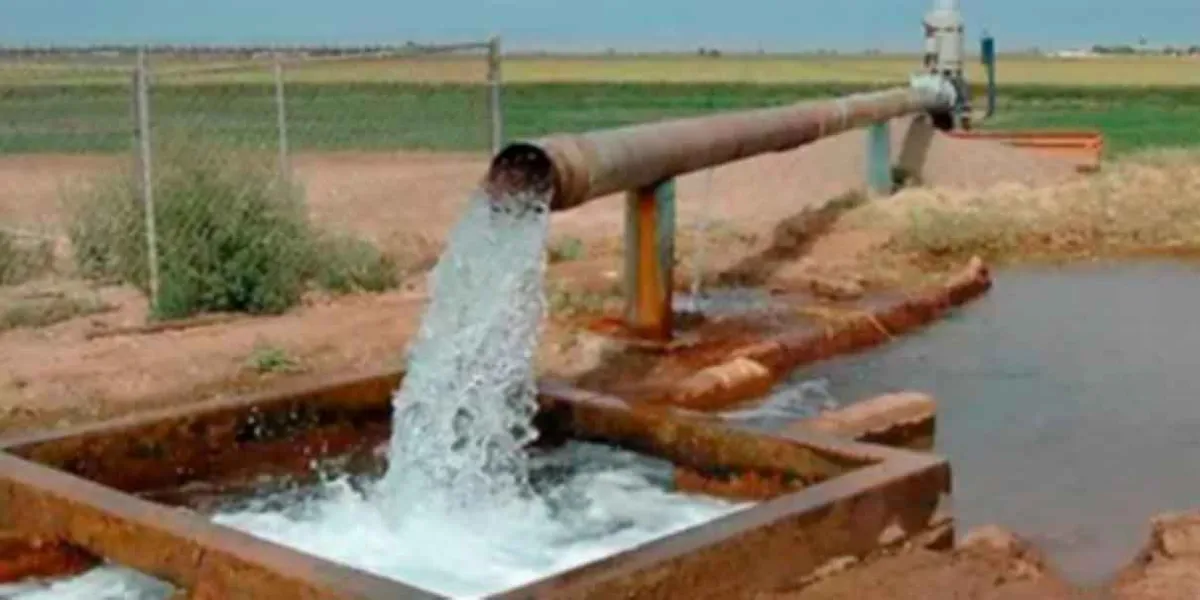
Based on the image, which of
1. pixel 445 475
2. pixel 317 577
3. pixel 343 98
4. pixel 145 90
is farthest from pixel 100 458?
pixel 343 98

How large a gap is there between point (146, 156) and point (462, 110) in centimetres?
3301

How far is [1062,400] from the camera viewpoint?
9094mm

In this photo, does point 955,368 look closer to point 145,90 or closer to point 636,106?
point 145,90

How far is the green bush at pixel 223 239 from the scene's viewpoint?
454 inches

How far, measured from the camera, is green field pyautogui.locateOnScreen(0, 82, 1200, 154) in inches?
1411

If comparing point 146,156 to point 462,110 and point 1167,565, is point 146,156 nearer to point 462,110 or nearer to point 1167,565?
point 1167,565

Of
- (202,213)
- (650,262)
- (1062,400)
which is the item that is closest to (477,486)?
(650,262)

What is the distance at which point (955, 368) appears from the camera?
995 centimetres

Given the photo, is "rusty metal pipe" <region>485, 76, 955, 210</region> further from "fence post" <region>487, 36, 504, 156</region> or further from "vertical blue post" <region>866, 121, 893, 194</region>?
"vertical blue post" <region>866, 121, 893, 194</region>

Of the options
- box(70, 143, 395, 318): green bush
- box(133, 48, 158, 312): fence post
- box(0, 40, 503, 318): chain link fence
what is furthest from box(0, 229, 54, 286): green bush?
box(133, 48, 158, 312): fence post

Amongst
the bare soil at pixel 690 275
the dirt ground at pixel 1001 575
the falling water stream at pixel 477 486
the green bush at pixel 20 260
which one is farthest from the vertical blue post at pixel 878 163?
the dirt ground at pixel 1001 575

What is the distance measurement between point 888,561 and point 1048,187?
37.4 feet

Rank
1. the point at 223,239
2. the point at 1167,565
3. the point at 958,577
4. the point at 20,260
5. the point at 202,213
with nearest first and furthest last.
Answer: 1. the point at 958,577
2. the point at 1167,565
3. the point at 223,239
4. the point at 202,213
5. the point at 20,260

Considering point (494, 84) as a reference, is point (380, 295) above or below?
below
